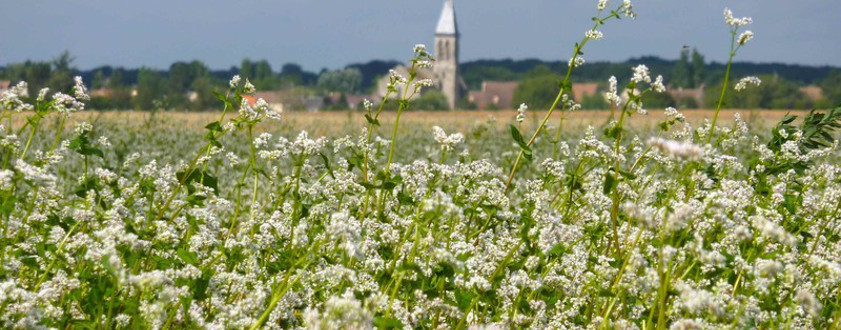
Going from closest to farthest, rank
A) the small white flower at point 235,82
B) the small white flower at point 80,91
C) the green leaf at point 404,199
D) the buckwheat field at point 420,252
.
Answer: the buckwheat field at point 420,252 → the green leaf at point 404,199 → the small white flower at point 80,91 → the small white flower at point 235,82

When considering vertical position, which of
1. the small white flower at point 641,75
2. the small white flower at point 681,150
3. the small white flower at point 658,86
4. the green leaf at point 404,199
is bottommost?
the green leaf at point 404,199

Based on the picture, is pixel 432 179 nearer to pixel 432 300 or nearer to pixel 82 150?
pixel 432 300

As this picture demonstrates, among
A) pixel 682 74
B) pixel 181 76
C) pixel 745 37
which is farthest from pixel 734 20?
pixel 682 74

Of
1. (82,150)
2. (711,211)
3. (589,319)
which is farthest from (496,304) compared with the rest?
(82,150)

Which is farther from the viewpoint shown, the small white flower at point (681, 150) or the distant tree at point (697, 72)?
the distant tree at point (697, 72)

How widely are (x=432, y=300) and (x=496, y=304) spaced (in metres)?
0.32

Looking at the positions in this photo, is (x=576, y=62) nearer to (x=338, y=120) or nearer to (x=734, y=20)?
(x=734, y=20)

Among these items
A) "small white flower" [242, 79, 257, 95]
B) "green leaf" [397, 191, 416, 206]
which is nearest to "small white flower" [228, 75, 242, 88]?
"small white flower" [242, 79, 257, 95]

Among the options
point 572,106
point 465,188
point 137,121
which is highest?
point 572,106

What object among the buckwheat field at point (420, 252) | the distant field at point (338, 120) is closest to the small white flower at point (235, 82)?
the buckwheat field at point (420, 252)

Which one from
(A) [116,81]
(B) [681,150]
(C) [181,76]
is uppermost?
(B) [681,150]

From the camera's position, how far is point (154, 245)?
151 inches

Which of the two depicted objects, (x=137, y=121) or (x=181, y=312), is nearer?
(x=181, y=312)

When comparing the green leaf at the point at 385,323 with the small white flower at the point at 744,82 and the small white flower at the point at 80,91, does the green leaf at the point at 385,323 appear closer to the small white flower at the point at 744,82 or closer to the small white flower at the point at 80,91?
the small white flower at the point at 80,91
